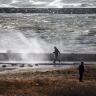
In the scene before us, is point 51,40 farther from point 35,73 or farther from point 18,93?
point 18,93

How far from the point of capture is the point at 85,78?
64.8 ft

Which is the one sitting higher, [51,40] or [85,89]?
[85,89]

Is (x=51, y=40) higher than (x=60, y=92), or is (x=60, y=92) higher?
(x=60, y=92)

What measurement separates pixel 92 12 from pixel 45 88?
9482cm

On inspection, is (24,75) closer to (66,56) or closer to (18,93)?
(18,93)

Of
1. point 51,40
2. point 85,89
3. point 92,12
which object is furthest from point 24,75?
point 92,12

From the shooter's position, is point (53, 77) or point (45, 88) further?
point (53, 77)

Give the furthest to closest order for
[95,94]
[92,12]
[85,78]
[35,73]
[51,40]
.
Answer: [92,12]
[51,40]
[35,73]
[85,78]
[95,94]

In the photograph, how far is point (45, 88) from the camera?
1728cm

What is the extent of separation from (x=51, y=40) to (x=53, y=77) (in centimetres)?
2870

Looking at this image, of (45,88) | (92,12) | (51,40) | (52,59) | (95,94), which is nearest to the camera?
(95,94)

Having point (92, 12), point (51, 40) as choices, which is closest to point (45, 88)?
point (51, 40)

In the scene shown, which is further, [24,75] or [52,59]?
[52,59]

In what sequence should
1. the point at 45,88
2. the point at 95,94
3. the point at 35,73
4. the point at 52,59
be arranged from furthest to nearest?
the point at 52,59, the point at 35,73, the point at 45,88, the point at 95,94
